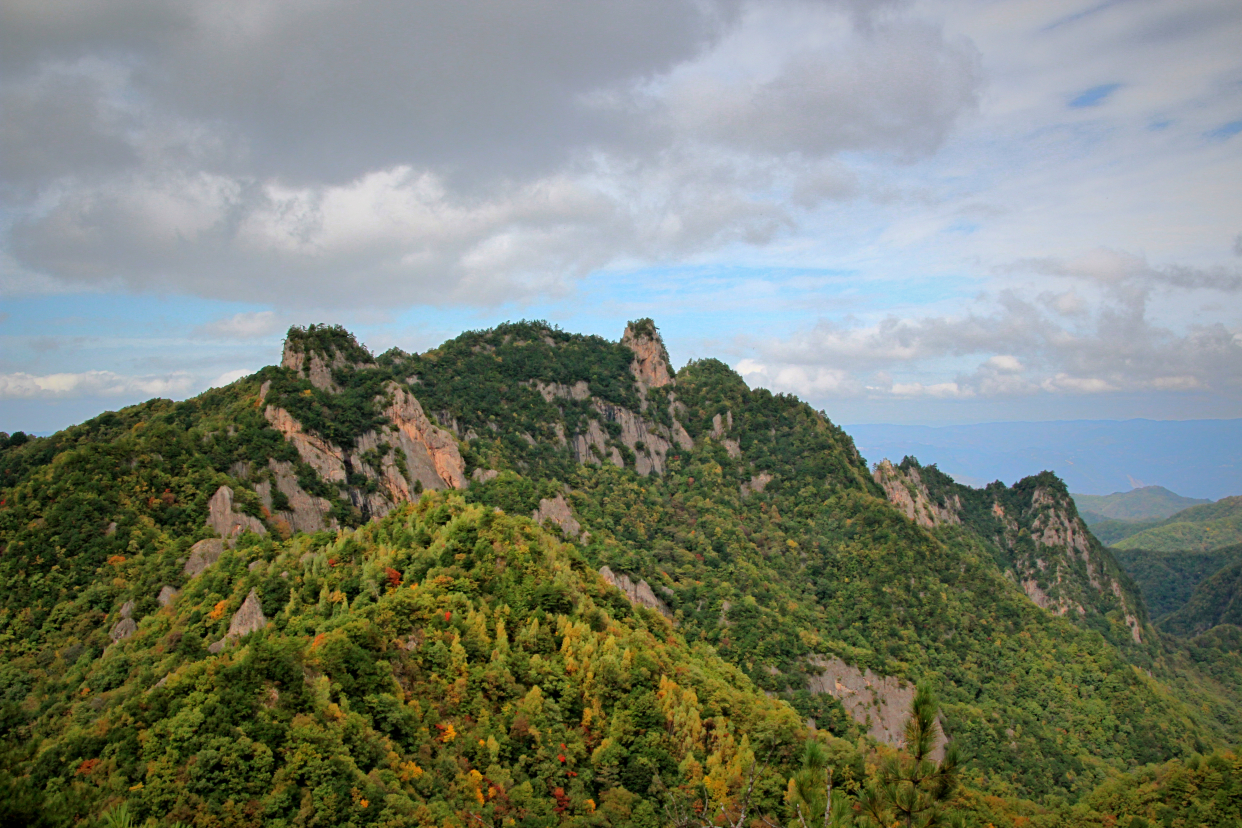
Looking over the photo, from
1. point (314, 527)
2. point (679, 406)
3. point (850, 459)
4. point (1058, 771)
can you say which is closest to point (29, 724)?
point (314, 527)

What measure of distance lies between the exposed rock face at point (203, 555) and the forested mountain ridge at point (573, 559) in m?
0.25

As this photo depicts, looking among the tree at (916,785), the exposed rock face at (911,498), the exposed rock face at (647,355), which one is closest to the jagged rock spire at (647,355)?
the exposed rock face at (647,355)

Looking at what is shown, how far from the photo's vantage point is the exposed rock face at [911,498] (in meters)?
133

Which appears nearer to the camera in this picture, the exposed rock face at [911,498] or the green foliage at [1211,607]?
the exposed rock face at [911,498]

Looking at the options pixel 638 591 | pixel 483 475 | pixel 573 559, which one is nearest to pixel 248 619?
pixel 573 559

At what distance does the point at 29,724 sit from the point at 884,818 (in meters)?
47.8

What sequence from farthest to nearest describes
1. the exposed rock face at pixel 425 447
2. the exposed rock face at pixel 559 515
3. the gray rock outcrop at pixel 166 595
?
1. the exposed rock face at pixel 559 515
2. the exposed rock face at pixel 425 447
3. the gray rock outcrop at pixel 166 595

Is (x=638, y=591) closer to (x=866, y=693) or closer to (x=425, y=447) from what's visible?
(x=866, y=693)

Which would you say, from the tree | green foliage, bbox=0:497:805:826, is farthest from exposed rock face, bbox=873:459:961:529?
the tree

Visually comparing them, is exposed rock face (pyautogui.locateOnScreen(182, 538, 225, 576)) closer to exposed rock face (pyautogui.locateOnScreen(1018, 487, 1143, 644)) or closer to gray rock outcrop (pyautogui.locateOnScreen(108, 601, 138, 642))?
gray rock outcrop (pyautogui.locateOnScreen(108, 601, 138, 642))

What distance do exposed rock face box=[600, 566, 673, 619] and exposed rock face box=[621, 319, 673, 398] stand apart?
62.7 metres

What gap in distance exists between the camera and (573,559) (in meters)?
62.2

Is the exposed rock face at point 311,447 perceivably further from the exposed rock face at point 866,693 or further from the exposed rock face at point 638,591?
the exposed rock face at point 866,693

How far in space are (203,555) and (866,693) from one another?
64984 mm
